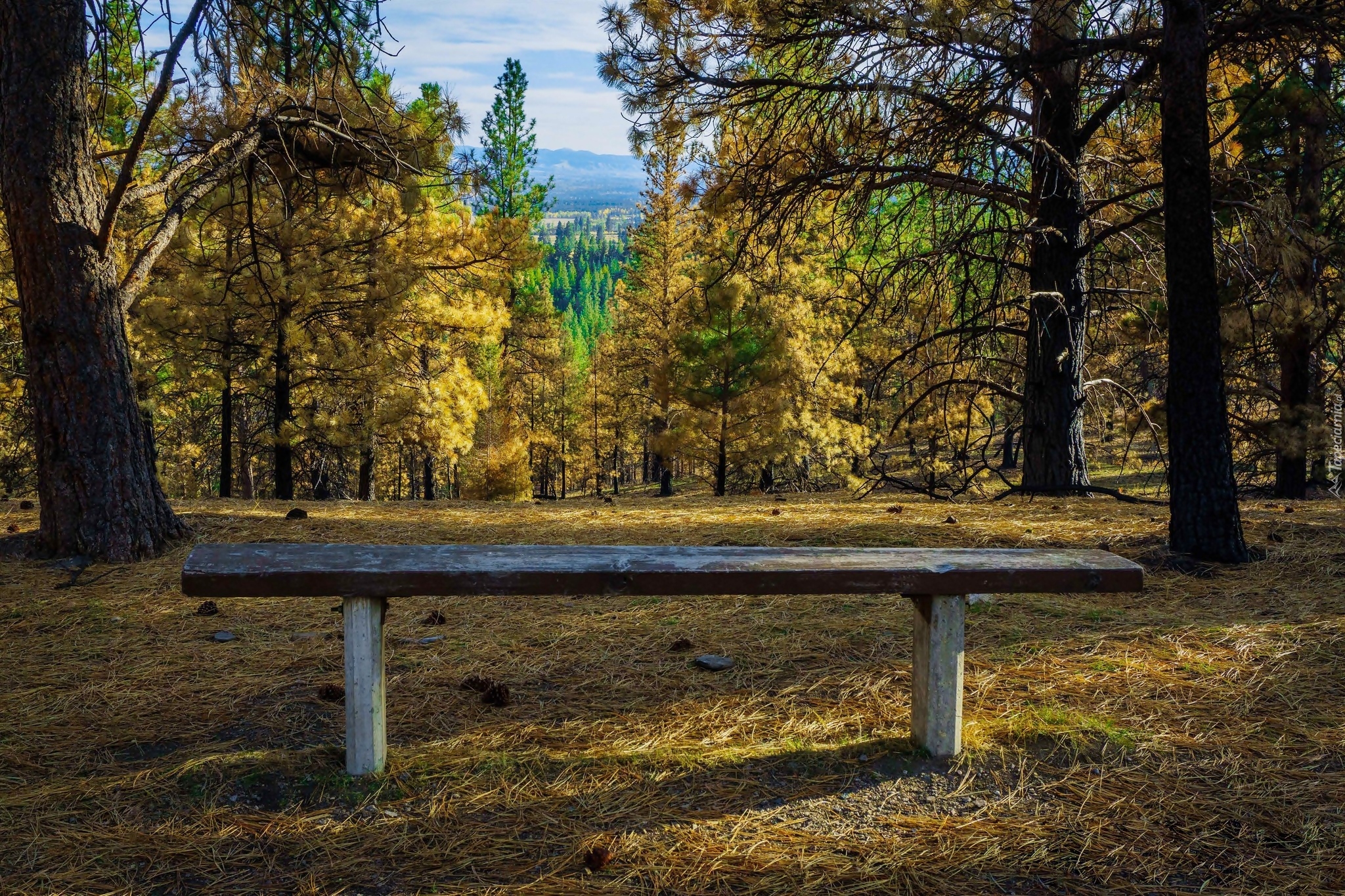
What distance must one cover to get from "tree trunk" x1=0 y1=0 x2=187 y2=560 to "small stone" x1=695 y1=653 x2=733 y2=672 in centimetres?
352

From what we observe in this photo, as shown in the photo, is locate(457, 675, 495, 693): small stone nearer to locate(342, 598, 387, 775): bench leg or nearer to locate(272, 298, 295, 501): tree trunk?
locate(342, 598, 387, 775): bench leg

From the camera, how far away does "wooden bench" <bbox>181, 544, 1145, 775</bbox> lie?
2008 millimetres

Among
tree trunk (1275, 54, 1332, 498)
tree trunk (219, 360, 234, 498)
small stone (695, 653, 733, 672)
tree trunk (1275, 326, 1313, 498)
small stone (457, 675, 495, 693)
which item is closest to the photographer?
small stone (457, 675, 495, 693)

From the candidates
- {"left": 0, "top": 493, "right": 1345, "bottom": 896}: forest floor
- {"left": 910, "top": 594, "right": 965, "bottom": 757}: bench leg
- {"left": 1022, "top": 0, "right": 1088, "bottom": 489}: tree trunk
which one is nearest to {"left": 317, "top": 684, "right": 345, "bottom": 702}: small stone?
{"left": 0, "top": 493, "right": 1345, "bottom": 896}: forest floor

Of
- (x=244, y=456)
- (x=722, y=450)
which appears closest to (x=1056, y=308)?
(x=722, y=450)

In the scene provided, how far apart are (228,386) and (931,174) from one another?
10.8 meters

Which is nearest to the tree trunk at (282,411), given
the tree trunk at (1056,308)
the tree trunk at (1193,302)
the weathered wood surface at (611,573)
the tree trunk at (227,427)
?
the tree trunk at (227,427)

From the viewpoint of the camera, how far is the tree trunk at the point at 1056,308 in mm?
6109

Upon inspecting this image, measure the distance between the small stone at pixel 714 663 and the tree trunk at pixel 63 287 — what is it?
11.5 feet

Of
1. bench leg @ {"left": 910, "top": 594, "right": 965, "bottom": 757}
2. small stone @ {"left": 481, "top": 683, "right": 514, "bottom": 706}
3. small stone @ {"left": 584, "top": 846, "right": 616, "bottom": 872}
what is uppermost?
bench leg @ {"left": 910, "top": 594, "right": 965, "bottom": 757}

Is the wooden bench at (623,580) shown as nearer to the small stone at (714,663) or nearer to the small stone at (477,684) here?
the small stone at (477,684)

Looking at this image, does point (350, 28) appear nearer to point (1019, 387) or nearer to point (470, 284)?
point (1019, 387)

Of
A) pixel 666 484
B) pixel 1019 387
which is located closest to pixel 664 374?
pixel 666 484

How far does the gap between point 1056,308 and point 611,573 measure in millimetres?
5545
